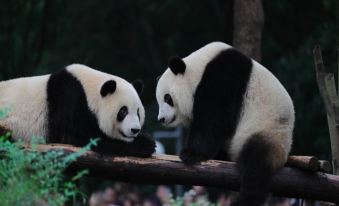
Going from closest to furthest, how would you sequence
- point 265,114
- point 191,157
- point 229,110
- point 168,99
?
point 191,157
point 265,114
point 229,110
point 168,99

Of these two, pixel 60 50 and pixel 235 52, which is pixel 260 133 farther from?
pixel 60 50

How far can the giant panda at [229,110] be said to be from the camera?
716cm

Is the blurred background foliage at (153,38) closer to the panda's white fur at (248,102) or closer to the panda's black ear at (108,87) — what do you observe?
the panda's black ear at (108,87)

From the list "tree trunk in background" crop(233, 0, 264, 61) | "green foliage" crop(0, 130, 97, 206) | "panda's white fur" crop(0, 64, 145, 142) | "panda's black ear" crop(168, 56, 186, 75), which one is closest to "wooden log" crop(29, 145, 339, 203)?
"panda's white fur" crop(0, 64, 145, 142)

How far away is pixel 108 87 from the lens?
775cm

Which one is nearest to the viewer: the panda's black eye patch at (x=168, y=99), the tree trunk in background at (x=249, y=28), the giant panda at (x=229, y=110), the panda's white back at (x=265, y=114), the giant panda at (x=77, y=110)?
the giant panda at (x=229, y=110)

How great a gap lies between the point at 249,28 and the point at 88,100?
301cm

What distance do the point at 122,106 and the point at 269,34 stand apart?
14.4m

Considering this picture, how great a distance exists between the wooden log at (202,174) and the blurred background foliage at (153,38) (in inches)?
332

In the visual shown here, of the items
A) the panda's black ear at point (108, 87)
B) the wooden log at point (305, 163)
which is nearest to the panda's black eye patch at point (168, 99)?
the panda's black ear at point (108, 87)

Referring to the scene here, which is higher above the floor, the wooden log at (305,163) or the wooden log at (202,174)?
the wooden log at (305,163)

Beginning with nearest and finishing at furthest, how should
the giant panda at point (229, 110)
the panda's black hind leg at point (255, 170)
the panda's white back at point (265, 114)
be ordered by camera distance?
the panda's black hind leg at point (255, 170) → the giant panda at point (229, 110) → the panda's white back at point (265, 114)

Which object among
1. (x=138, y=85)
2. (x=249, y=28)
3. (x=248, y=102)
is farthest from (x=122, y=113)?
(x=249, y=28)

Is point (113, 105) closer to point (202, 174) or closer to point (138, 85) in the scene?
point (138, 85)
